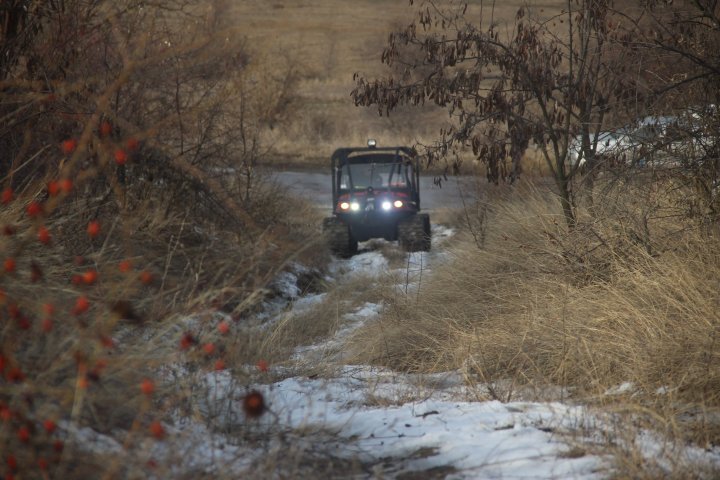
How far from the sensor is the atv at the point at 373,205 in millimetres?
11914

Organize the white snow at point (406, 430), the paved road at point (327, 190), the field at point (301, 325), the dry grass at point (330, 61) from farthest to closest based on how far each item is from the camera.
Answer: the dry grass at point (330, 61), the paved road at point (327, 190), the white snow at point (406, 430), the field at point (301, 325)

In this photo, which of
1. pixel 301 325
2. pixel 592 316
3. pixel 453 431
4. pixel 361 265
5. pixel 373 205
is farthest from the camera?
pixel 373 205

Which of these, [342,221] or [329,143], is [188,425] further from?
[329,143]

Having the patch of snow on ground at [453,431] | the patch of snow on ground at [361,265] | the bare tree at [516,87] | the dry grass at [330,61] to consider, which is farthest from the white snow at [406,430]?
the dry grass at [330,61]

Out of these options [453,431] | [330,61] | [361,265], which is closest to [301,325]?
[453,431]

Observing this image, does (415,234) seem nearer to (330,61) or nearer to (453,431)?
(453,431)

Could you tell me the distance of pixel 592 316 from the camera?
531 cm

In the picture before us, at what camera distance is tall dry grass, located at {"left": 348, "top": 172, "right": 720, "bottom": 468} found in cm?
433

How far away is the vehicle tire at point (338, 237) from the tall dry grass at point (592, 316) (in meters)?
4.17

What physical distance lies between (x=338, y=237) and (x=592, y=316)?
269 inches

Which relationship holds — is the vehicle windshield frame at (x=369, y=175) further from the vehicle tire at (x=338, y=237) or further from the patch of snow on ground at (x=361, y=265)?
the patch of snow on ground at (x=361, y=265)

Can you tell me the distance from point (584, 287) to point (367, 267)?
5481mm

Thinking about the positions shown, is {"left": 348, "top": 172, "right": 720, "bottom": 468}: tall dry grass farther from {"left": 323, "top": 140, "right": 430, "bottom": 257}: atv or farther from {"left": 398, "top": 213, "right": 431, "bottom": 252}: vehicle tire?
{"left": 323, "top": 140, "right": 430, "bottom": 257}: atv

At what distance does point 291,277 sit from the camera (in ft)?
32.3
